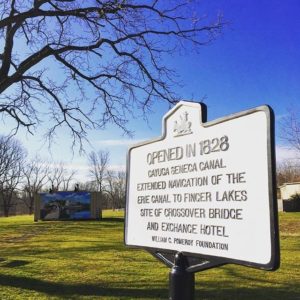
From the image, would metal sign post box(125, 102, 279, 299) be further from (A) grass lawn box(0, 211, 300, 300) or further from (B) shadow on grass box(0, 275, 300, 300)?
(A) grass lawn box(0, 211, 300, 300)

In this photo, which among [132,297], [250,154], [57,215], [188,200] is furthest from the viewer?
[57,215]

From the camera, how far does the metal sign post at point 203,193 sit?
2.84 m

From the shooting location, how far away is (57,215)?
119ft

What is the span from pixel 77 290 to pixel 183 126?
5.75 meters

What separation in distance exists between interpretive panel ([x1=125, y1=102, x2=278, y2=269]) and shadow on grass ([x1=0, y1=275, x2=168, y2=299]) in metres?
4.19

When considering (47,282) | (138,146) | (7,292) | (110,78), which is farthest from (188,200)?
(110,78)

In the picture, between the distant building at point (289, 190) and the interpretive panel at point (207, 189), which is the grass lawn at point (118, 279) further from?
the distant building at point (289, 190)

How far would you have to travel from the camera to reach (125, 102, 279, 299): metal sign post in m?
2.84

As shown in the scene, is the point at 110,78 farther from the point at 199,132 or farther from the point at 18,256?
the point at 199,132

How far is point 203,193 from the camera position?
3.32 m

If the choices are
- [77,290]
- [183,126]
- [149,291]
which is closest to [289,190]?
[149,291]

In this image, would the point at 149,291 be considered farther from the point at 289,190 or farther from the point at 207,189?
the point at 289,190

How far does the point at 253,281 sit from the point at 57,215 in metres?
28.6

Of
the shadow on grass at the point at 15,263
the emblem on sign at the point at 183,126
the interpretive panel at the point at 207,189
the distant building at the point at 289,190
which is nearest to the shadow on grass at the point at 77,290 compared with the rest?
the shadow on grass at the point at 15,263
